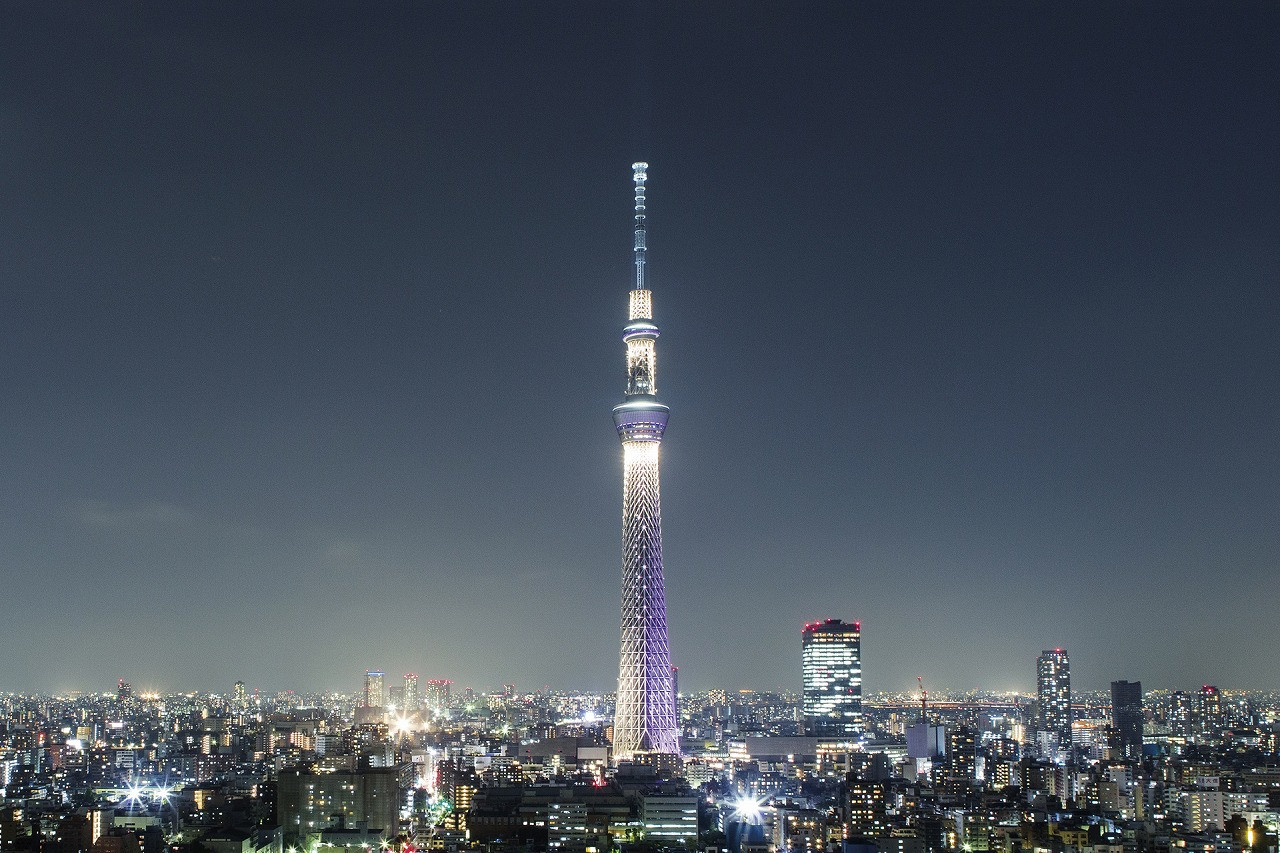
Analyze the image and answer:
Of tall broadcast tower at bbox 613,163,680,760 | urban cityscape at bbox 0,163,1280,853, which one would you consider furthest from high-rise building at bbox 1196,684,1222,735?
tall broadcast tower at bbox 613,163,680,760

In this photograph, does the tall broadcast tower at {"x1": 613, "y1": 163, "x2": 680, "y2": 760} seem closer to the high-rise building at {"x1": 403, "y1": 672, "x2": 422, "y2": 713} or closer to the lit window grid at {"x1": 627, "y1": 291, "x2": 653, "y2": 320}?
the lit window grid at {"x1": 627, "y1": 291, "x2": 653, "y2": 320}

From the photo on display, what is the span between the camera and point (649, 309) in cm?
3603

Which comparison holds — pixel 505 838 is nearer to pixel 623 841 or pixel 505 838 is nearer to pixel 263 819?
pixel 623 841

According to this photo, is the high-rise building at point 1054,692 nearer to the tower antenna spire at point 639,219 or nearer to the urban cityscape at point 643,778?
the urban cityscape at point 643,778

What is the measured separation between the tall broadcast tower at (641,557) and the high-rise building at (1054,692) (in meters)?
28.4

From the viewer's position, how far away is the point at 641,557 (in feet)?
116

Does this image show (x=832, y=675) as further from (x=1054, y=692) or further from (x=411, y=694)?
(x=411, y=694)

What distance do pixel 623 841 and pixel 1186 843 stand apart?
9.13 metres

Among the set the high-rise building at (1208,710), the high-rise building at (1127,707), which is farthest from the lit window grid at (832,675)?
the high-rise building at (1208,710)

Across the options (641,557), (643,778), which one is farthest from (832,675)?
(643,778)

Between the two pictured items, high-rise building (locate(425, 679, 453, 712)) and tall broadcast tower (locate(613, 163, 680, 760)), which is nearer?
tall broadcast tower (locate(613, 163, 680, 760))

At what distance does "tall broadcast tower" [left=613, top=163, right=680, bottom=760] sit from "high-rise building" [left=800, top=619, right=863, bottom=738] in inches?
1032

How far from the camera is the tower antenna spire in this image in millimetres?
34469

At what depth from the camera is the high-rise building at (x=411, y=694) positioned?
258 ft
